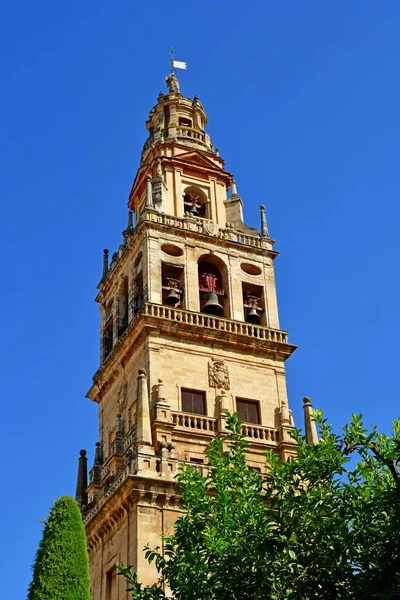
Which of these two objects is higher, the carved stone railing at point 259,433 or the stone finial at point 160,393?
the stone finial at point 160,393

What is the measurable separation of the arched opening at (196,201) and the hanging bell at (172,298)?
5383 mm

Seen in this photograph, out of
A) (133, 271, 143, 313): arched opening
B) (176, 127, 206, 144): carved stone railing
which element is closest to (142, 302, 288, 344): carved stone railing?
(133, 271, 143, 313): arched opening

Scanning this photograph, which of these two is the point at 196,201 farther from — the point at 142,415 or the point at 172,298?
the point at 142,415

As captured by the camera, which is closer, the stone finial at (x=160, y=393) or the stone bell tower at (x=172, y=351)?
the stone bell tower at (x=172, y=351)

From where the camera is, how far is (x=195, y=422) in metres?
35.0

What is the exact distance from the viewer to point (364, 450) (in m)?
21.7

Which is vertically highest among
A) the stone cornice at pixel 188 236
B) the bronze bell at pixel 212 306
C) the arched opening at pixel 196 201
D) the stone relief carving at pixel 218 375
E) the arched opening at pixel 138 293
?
the arched opening at pixel 196 201

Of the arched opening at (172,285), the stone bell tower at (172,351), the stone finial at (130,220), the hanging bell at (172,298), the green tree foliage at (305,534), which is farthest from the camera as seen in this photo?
the stone finial at (130,220)

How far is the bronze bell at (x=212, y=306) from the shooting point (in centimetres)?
3847

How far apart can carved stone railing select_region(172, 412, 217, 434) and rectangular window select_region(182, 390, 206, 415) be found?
1.57 ft

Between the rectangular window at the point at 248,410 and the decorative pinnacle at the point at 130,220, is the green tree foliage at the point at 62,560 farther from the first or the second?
the decorative pinnacle at the point at 130,220

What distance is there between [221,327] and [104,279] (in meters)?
7.92

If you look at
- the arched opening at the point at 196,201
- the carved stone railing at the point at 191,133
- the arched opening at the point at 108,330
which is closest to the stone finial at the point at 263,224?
the arched opening at the point at 196,201

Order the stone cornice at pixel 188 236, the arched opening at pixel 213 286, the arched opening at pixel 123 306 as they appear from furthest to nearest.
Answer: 1. the arched opening at pixel 123 306
2. the stone cornice at pixel 188 236
3. the arched opening at pixel 213 286
